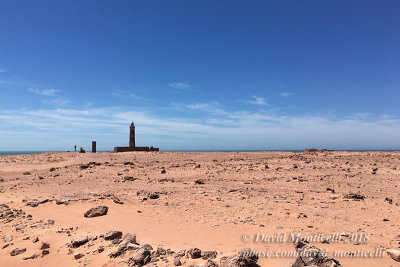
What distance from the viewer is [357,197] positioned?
32.2 ft

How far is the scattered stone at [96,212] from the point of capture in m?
8.66

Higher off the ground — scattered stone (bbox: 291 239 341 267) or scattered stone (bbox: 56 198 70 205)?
scattered stone (bbox: 291 239 341 267)

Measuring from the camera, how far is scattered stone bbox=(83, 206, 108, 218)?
8.66 metres

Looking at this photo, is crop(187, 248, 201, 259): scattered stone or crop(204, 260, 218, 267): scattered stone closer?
crop(204, 260, 218, 267): scattered stone

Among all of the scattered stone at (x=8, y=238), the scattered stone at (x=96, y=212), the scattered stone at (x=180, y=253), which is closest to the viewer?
the scattered stone at (x=180, y=253)

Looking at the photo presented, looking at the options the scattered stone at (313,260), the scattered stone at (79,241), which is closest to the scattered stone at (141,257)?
the scattered stone at (79,241)

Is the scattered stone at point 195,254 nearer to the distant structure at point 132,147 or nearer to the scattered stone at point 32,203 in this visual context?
the scattered stone at point 32,203

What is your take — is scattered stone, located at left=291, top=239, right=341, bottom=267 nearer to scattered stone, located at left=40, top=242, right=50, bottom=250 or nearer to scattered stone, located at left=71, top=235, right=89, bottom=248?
scattered stone, located at left=71, top=235, right=89, bottom=248

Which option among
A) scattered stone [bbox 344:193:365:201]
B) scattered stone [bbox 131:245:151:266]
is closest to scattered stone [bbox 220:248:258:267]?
scattered stone [bbox 131:245:151:266]

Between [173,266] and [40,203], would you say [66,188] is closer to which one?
[40,203]

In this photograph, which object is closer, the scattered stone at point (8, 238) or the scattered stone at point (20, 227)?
the scattered stone at point (8, 238)

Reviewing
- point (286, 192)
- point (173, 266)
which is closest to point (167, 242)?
point (173, 266)

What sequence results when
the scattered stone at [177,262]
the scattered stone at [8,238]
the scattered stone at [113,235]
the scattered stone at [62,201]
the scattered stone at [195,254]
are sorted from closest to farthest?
the scattered stone at [177,262]
the scattered stone at [195,254]
the scattered stone at [113,235]
the scattered stone at [8,238]
the scattered stone at [62,201]

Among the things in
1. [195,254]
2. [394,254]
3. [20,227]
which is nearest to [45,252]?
[20,227]
